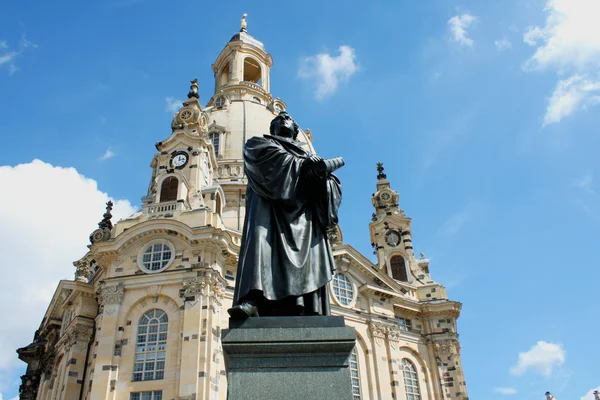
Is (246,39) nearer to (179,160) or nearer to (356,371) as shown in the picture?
(179,160)

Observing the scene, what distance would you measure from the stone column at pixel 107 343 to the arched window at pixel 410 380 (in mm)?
18134

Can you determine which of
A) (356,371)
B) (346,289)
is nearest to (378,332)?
(356,371)

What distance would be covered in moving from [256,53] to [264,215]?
58626 mm

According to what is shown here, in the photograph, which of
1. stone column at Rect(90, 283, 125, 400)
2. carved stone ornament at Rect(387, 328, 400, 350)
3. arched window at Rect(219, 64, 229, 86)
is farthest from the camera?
arched window at Rect(219, 64, 229, 86)

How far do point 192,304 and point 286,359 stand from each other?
2289cm

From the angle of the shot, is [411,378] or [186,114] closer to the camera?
[411,378]

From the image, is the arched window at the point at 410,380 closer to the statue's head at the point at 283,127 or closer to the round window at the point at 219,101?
the round window at the point at 219,101

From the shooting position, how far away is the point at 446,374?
37156 mm

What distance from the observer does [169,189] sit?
111ft

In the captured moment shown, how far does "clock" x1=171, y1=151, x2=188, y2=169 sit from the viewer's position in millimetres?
35656

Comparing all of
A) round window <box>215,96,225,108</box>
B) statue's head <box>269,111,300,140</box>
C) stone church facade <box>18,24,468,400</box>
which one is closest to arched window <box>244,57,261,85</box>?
round window <box>215,96,225,108</box>

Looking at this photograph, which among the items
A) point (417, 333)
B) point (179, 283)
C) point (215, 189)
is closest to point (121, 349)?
point (179, 283)

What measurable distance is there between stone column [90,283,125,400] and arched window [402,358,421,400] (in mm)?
18134

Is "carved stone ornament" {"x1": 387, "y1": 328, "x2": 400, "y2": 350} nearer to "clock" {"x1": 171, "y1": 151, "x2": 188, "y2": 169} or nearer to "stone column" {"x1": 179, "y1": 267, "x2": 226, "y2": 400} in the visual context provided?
"stone column" {"x1": 179, "y1": 267, "x2": 226, "y2": 400}
